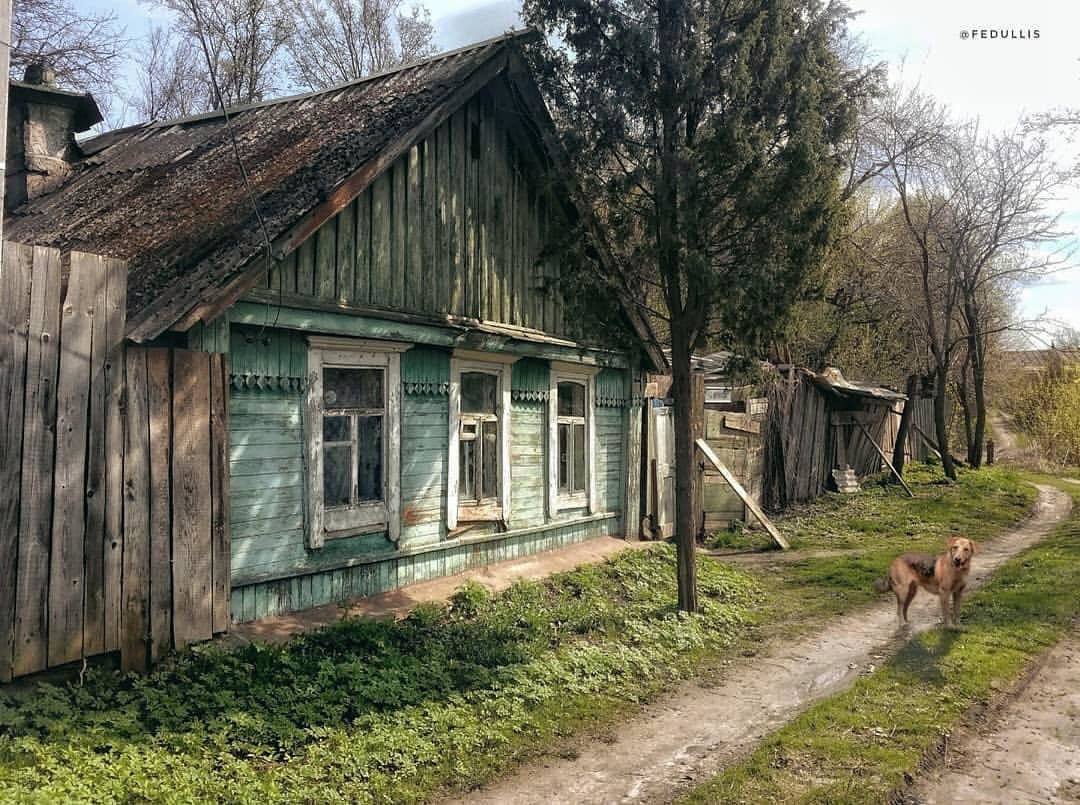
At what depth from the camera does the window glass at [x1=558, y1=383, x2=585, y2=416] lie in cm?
1130

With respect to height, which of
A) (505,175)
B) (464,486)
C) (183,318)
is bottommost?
(464,486)

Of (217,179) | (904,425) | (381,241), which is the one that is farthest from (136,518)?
(904,425)

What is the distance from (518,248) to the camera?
10305 millimetres

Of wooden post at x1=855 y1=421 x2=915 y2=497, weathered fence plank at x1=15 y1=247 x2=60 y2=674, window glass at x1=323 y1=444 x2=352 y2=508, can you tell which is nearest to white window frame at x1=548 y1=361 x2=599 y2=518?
window glass at x1=323 y1=444 x2=352 y2=508

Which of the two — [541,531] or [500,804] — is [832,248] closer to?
[541,531]

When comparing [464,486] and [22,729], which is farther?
[464,486]

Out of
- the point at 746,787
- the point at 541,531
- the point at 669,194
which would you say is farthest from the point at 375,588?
the point at 669,194

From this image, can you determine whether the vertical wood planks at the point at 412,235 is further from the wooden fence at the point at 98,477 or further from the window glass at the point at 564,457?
the window glass at the point at 564,457

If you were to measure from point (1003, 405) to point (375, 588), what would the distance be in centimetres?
3340

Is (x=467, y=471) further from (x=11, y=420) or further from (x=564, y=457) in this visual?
(x=11, y=420)

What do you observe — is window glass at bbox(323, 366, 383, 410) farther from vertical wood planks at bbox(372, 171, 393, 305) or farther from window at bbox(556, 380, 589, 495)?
window at bbox(556, 380, 589, 495)

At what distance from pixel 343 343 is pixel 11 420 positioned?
3.05 m

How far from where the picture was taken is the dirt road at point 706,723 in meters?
4.88

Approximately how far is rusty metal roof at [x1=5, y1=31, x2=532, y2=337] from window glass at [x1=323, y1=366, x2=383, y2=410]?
1603 millimetres
